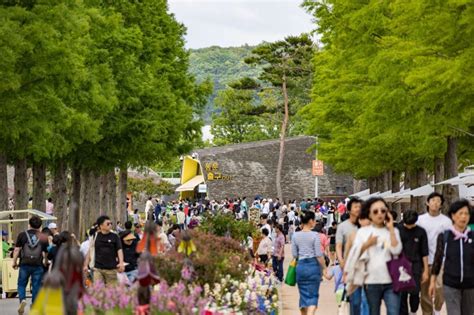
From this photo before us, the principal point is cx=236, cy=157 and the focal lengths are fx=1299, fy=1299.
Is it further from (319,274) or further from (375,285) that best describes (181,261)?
(375,285)

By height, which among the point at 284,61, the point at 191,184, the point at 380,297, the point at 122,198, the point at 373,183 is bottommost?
the point at 380,297

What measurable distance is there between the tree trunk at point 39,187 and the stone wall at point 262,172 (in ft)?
187

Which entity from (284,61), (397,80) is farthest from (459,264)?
(284,61)

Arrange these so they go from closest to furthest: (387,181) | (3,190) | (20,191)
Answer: (3,190), (20,191), (387,181)

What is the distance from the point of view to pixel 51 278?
24.6 ft

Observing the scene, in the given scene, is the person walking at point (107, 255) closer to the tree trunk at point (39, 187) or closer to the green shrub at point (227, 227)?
the green shrub at point (227, 227)

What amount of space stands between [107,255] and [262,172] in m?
90.2

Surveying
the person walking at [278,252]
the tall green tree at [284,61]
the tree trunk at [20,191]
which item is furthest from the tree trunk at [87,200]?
the tall green tree at [284,61]

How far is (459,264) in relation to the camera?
14281 millimetres

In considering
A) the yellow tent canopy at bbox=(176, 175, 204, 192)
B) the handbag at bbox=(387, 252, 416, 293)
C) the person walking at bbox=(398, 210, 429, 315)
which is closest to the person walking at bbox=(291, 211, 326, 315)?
the person walking at bbox=(398, 210, 429, 315)

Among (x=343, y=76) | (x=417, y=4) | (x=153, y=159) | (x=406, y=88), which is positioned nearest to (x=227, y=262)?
(x=417, y=4)

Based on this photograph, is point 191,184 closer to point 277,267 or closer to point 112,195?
point 112,195

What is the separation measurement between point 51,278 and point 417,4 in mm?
21483

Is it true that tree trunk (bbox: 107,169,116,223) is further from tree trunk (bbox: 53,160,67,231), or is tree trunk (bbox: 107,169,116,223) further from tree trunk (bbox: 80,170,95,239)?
tree trunk (bbox: 53,160,67,231)
